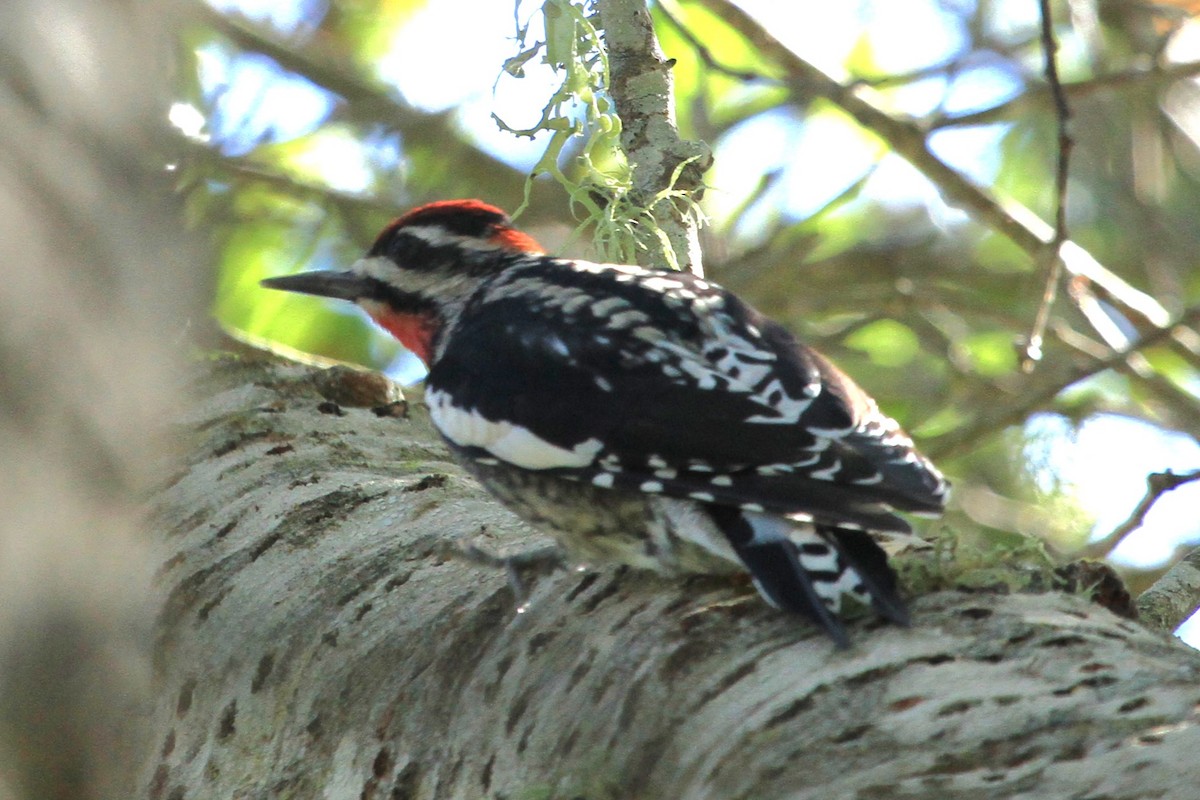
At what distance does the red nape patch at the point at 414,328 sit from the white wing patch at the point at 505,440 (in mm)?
693

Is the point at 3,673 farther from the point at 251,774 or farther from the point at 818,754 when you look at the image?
the point at 818,754

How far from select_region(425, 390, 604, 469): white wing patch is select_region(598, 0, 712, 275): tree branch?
0.72 m

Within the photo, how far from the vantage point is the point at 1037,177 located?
6.46 meters

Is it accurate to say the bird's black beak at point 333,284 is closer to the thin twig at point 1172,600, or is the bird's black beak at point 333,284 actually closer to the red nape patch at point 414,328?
the red nape patch at point 414,328

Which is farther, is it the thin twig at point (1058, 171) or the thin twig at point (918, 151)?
the thin twig at point (918, 151)

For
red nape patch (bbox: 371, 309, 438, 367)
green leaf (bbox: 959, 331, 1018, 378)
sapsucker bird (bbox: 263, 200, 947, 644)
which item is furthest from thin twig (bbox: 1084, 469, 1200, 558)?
green leaf (bbox: 959, 331, 1018, 378)

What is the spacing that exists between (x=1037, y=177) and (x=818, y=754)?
5218mm

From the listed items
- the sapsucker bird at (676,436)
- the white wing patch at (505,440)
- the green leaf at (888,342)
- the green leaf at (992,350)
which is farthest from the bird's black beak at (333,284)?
the green leaf at (992,350)

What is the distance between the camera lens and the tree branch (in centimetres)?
329

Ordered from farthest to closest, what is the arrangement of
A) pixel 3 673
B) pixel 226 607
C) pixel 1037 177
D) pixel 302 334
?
1. pixel 1037 177
2. pixel 302 334
3. pixel 226 607
4. pixel 3 673

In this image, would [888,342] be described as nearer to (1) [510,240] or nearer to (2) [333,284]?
(1) [510,240]

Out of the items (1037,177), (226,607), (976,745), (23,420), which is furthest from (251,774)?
(1037,177)

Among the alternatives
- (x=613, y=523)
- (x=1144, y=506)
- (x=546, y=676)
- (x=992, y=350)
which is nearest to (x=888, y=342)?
(x=992, y=350)

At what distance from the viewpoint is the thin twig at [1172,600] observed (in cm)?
252
